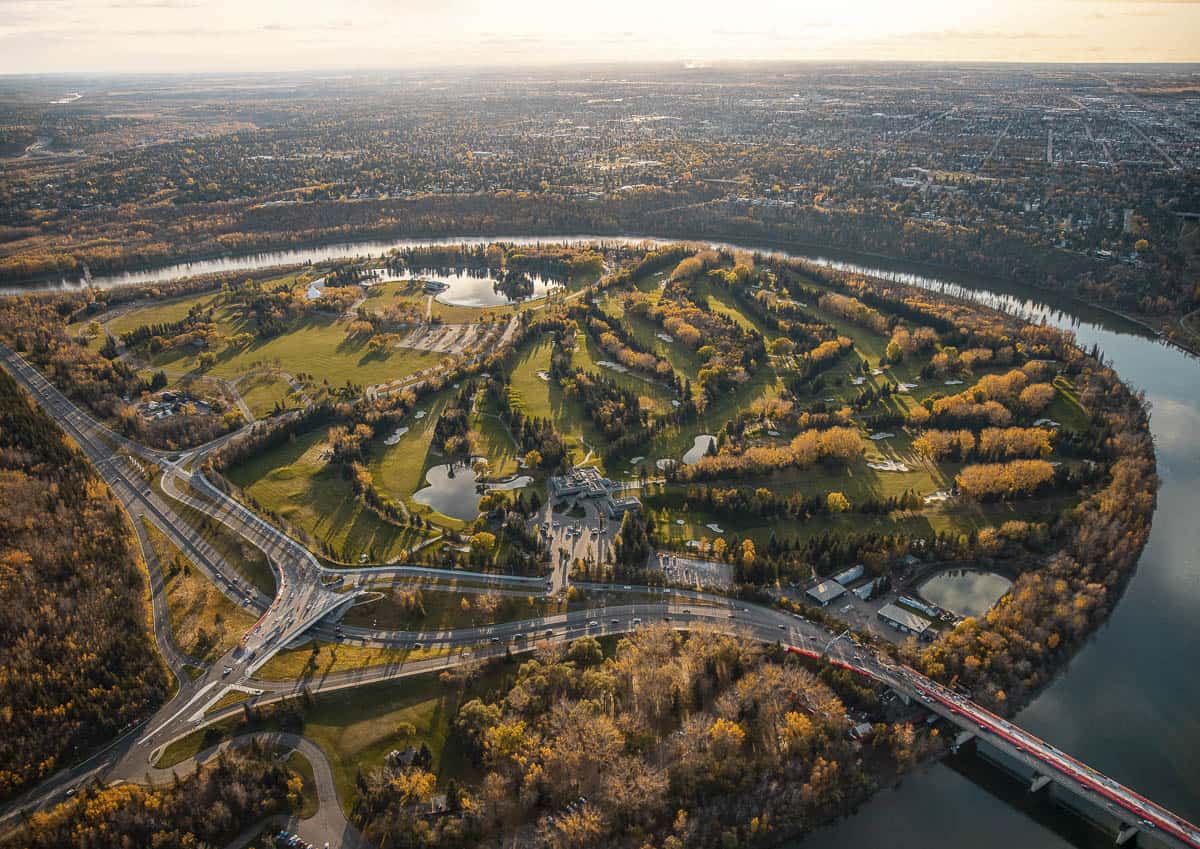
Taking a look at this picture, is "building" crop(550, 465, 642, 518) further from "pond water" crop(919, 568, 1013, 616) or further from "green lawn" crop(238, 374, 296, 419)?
"green lawn" crop(238, 374, 296, 419)

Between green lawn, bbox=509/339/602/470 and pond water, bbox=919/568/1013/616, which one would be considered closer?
pond water, bbox=919/568/1013/616

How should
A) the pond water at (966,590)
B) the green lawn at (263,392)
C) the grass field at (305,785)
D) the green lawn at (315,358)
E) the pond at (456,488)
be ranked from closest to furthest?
1. the grass field at (305,785)
2. the pond water at (966,590)
3. the pond at (456,488)
4. the green lawn at (263,392)
5. the green lawn at (315,358)

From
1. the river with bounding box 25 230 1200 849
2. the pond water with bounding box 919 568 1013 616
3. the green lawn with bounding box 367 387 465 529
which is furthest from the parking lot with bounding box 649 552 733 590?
the green lawn with bounding box 367 387 465 529

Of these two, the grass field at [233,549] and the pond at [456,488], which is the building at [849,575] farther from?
the grass field at [233,549]

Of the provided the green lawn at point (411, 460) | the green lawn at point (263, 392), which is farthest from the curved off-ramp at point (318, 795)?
the green lawn at point (263, 392)

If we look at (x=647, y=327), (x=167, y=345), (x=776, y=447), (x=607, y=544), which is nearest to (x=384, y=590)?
(x=607, y=544)

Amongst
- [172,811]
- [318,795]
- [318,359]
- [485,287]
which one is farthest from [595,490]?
[485,287]

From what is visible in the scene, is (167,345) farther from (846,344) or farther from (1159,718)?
(1159,718)

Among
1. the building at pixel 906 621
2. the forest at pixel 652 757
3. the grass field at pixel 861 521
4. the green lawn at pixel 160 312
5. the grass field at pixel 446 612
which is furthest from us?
the green lawn at pixel 160 312
